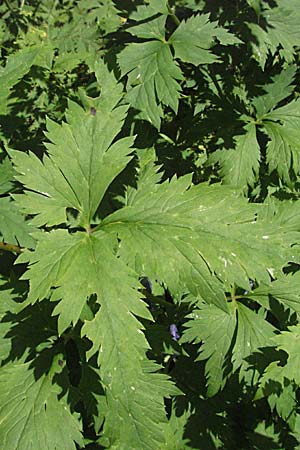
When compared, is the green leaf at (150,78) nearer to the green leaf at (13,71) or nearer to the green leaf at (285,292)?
the green leaf at (13,71)

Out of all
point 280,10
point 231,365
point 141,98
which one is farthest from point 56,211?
point 280,10

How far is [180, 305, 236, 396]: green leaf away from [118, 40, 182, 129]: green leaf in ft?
2.83

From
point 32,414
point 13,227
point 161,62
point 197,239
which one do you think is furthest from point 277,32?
point 32,414

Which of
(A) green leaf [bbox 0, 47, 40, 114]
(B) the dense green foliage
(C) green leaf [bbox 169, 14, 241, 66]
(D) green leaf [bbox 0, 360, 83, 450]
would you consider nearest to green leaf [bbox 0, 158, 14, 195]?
(B) the dense green foliage

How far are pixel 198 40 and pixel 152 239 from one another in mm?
1057

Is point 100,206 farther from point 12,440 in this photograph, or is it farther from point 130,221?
point 12,440

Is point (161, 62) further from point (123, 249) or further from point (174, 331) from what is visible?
point (174, 331)

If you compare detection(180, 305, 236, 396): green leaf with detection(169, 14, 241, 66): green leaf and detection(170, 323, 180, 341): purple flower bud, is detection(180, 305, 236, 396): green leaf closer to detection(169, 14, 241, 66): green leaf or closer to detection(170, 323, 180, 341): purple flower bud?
detection(170, 323, 180, 341): purple flower bud

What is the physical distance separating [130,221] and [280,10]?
57.6 inches

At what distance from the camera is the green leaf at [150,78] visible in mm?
2289

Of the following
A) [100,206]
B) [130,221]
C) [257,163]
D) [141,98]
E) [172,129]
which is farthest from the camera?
[172,129]

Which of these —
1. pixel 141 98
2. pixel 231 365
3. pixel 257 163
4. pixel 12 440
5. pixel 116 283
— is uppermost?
pixel 141 98

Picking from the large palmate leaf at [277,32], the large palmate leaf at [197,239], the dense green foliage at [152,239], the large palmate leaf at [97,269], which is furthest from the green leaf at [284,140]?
the large palmate leaf at [97,269]

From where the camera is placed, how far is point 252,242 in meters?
1.77
